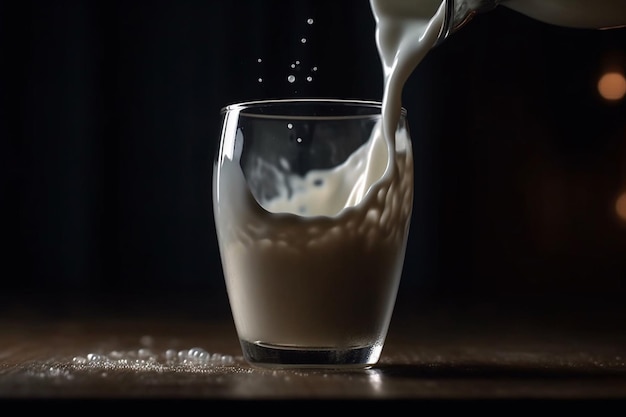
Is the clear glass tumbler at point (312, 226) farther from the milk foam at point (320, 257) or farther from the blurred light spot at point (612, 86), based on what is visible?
the blurred light spot at point (612, 86)

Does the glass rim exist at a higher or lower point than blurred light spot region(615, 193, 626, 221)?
higher

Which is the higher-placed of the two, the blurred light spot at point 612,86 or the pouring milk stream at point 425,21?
the pouring milk stream at point 425,21

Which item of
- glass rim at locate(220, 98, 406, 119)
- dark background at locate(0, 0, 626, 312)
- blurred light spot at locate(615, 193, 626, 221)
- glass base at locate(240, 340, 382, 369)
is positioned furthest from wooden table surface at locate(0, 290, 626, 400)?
blurred light spot at locate(615, 193, 626, 221)

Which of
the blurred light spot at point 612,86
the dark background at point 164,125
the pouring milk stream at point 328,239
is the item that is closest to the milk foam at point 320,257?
the pouring milk stream at point 328,239

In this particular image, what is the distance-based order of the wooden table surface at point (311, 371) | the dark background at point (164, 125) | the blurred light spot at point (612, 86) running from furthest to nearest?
the blurred light spot at point (612, 86), the dark background at point (164, 125), the wooden table surface at point (311, 371)

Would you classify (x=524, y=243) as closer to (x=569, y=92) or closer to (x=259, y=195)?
(x=569, y=92)

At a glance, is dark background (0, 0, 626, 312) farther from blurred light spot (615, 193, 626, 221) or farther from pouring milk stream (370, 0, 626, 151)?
pouring milk stream (370, 0, 626, 151)

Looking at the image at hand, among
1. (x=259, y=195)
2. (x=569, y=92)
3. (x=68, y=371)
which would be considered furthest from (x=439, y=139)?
(x=68, y=371)

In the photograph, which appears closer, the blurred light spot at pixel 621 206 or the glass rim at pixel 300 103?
the glass rim at pixel 300 103
